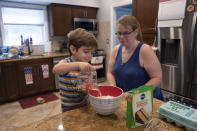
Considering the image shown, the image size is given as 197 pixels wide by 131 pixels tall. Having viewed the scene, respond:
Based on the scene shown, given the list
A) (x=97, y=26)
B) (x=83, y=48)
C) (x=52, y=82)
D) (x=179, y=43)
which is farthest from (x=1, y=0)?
(x=179, y=43)

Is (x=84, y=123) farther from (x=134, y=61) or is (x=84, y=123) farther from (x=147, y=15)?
(x=147, y=15)

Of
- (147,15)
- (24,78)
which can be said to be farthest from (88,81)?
(24,78)

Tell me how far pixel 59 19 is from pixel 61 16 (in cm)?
9

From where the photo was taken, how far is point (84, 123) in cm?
77

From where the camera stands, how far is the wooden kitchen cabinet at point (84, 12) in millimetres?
3736

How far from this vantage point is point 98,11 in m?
4.20

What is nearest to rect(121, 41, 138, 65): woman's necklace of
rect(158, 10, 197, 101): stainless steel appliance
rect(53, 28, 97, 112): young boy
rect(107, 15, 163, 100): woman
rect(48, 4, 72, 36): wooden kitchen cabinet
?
rect(107, 15, 163, 100): woman

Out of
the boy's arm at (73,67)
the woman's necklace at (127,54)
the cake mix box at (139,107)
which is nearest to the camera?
the cake mix box at (139,107)

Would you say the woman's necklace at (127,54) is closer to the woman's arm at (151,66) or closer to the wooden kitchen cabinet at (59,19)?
the woman's arm at (151,66)

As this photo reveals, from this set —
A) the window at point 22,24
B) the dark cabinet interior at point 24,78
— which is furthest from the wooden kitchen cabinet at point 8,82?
the window at point 22,24

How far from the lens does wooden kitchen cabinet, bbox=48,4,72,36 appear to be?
3.49 m

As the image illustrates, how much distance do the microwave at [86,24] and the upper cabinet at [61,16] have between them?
12 cm

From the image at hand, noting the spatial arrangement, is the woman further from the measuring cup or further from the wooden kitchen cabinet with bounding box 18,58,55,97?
the wooden kitchen cabinet with bounding box 18,58,55,97

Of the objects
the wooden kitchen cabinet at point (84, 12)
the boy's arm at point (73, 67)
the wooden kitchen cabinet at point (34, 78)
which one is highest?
the wooden kitchen cabinet at point (84, 12)
